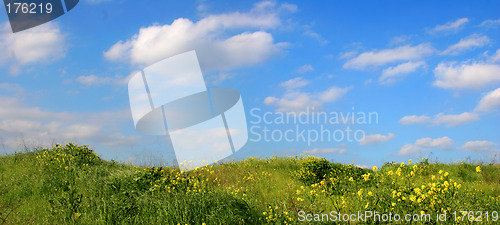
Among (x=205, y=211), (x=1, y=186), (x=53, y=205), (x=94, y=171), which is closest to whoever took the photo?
(x=205, y=211)

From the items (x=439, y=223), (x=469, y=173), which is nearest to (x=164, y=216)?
(x=439, y=223)

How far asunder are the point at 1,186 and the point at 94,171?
239 cm

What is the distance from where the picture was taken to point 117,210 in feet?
20.9

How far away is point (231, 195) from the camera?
6.84 m

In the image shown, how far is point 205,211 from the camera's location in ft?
19.1

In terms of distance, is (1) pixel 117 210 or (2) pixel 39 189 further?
(2) pixel 39 189

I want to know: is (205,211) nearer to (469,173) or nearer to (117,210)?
(117,210)

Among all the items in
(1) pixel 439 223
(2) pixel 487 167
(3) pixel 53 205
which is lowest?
(1) pixel 439 223

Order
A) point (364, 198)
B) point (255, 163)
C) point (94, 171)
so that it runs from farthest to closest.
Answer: point (255, 163) < point (94, 171) < point (364, 198)

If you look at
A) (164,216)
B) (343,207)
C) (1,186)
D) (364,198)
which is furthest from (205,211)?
(1,186)

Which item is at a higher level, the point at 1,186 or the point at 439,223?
Answer: the point at 1,186

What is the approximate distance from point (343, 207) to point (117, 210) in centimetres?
401

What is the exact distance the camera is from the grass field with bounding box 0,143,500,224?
532 cm

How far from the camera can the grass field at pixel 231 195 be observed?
5320 mm
